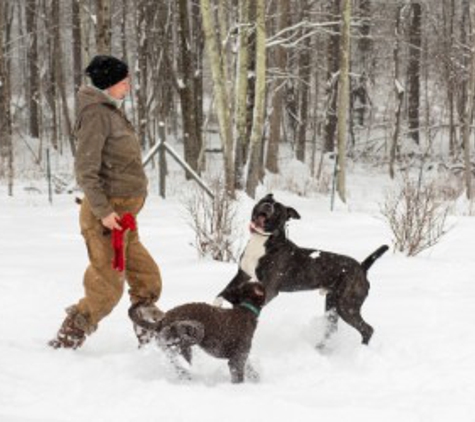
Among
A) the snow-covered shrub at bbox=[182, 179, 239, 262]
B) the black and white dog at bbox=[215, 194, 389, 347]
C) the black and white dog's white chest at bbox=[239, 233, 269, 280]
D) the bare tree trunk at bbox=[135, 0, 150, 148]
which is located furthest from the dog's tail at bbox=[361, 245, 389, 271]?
the bare tree trunk at bbox=[135, 0, 150, 148]

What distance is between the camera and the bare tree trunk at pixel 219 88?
517 inches

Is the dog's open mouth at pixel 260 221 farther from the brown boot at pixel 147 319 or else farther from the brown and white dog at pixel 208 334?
the brown boot at pixel 147 319

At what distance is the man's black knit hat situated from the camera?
425 centimetres

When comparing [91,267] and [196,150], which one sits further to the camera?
[196,150]

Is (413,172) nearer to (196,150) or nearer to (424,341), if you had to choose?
(196,150)

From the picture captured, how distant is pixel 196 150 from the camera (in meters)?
17.9

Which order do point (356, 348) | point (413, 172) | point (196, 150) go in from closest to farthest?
point (356, 348), point (196, 150), point (413, 172)

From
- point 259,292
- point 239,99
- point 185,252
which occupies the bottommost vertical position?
point 185,252

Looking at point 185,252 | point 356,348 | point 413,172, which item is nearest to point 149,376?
point 356,348

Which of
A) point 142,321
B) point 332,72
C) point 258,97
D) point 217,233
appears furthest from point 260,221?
point 332,72

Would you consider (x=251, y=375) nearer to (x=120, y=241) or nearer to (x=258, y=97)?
(x=120, y=241)

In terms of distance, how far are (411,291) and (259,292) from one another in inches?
98.8

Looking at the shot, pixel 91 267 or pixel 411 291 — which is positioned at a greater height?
pixel 91 267

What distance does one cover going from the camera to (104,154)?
435cm
